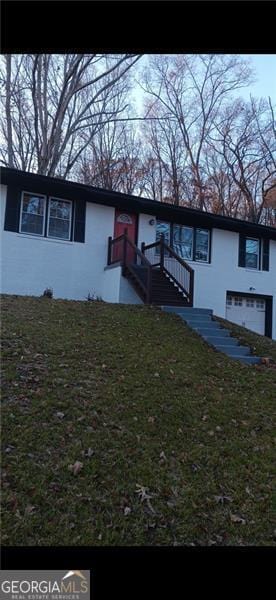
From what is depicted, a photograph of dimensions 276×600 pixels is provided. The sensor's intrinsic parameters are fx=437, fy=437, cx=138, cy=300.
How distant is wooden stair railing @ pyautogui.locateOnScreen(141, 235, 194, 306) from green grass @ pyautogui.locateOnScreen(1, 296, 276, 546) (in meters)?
4.96

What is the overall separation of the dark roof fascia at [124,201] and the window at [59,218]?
0.25 metres

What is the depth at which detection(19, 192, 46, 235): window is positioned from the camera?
484 inches

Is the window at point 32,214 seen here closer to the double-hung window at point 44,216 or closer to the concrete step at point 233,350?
the double-hung window at point 44,216

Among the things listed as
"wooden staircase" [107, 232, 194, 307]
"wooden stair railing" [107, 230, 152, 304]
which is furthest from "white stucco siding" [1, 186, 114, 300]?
"wooden staircase" [107, 232, 194, 307]

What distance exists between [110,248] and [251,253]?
5899 mm

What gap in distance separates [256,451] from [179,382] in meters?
1.87

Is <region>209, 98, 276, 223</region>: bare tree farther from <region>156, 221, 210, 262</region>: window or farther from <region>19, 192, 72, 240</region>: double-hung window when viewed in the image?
<region>19, 192, 72, 240</region>: double-hung window

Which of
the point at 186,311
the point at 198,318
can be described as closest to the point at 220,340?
the point at 198,318

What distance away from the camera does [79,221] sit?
1296cm

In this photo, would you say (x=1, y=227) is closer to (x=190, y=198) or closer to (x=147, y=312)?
(x=147, y=312)

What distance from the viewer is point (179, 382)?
6230mm

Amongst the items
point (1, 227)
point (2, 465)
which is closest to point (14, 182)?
point (1, 227)

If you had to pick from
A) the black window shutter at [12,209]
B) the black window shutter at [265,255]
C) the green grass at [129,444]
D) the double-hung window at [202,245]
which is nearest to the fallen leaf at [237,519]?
the green grass at [129,444]

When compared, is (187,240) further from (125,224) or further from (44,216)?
(44,216)
